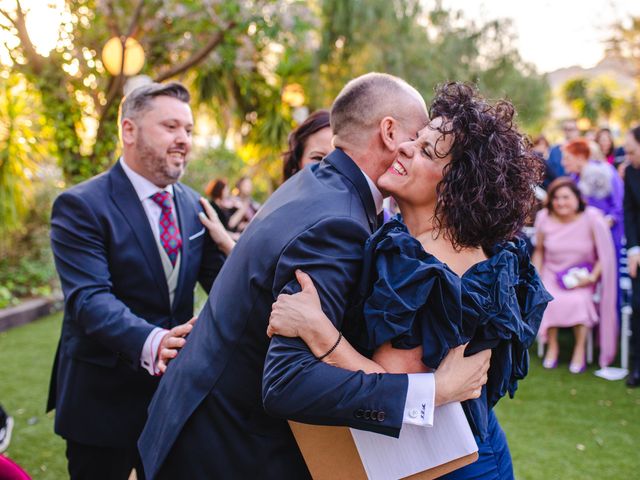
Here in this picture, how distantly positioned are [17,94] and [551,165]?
8372 mm

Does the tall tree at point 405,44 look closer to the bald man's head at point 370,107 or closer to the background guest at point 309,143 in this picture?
the background guest at point 309,143

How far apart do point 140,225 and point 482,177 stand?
1.59 m

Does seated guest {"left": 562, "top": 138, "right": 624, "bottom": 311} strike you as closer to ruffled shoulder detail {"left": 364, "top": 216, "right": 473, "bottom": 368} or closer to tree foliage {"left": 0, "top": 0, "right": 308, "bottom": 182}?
tree foliage {"left": 0, "top": 0, "right": 308, "bottom": 182}

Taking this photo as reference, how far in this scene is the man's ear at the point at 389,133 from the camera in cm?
206

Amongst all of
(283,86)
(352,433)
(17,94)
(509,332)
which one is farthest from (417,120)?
(283,86)

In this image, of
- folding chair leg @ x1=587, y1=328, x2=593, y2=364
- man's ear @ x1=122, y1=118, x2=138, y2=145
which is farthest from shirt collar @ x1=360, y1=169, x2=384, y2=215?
folding chair leg @ x1=587, y1=328, x2=593, y2=364

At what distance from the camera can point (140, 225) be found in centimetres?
277

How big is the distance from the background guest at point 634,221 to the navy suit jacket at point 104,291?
4314mm

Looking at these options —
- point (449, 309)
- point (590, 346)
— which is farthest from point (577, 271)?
point (449, 309)

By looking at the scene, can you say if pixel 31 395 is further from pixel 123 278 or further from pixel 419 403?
pixel 419 403

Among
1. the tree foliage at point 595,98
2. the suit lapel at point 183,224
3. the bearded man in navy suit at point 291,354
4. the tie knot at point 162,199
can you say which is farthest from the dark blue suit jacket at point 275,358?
the tree foliage at point 595,98

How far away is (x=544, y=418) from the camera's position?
5137 mm

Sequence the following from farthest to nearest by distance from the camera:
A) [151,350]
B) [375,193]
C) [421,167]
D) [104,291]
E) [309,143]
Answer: [309,143] < [104,291] < [151,350] < [375,193] < [421,167]

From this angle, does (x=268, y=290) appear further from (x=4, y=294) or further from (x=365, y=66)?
(x=365, y=66)
